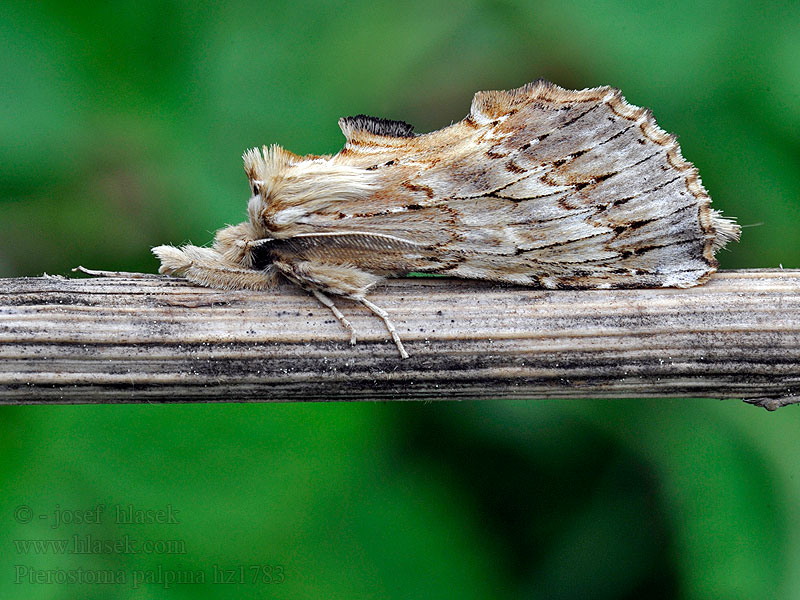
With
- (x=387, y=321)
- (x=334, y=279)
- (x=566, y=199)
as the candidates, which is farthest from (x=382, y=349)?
(x=566, y=199)

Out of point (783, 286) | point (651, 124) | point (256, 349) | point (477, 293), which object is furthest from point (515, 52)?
point (256, 349)

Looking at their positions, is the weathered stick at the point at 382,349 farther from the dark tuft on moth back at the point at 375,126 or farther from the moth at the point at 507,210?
the dark tuft on moth back at the point at 375,126

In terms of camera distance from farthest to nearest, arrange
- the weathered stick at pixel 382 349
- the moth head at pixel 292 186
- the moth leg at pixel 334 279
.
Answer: the moth head at pixel 292 186 → the moth leg at pixel 334 279 → the weathered stick at pixel 382 349

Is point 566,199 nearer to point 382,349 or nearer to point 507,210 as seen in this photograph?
point 507,210

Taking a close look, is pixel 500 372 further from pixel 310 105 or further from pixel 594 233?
pixel 310 105

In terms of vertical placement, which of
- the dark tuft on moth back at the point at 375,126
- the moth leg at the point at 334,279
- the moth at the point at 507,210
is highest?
the dark tuft on moth back at the point at 375,126

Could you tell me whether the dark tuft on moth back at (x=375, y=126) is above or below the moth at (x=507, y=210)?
above

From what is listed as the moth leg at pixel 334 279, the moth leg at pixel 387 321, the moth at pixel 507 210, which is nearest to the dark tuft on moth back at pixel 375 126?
the moth at pixel 507 210
